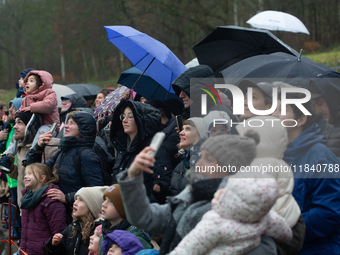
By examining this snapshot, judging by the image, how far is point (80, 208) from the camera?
152 inches

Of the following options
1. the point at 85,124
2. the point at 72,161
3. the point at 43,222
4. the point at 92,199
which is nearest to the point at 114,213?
the point at 92,199

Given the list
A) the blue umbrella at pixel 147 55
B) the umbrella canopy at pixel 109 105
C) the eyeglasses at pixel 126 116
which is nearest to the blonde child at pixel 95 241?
the eyeglasses at pixel 126 116

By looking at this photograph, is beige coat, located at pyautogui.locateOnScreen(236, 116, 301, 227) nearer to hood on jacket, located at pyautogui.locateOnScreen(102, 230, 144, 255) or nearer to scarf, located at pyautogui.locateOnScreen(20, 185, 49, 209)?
hood on jacket, located at pyautogui.locateOnScreen(102, 230, 144, 255)

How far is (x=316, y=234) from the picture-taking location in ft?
8.43

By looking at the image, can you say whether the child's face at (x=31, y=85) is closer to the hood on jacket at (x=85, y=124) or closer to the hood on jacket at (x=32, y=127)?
the hood on jacket at (x=32, y=127)

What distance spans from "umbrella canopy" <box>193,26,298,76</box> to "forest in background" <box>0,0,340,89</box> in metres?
18.2

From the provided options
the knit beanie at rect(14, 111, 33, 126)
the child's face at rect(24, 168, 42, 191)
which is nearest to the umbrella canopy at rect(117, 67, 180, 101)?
the knit beanie at rect(14, 111, 33, 126)

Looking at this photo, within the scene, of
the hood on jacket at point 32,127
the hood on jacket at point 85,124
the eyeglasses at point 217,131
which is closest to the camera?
the eyeglasses at point 217,131

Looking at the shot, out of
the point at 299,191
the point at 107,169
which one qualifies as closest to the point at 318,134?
the point at 299,191

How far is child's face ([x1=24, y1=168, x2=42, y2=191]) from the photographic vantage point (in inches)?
175

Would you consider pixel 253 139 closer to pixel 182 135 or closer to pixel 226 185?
pixel 226 185

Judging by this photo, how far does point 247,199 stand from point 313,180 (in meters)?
0.91

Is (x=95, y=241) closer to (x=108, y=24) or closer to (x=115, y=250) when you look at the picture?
(x=115, y=250)

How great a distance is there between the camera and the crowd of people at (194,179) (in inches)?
76.0
